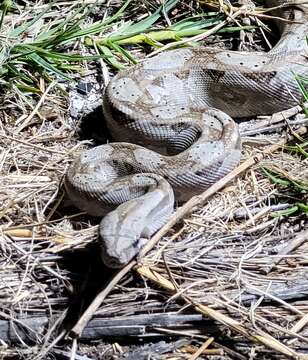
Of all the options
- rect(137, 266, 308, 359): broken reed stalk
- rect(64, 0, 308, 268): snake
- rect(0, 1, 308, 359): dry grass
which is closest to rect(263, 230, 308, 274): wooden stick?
rect(0, 1, 308, 359): dry grass

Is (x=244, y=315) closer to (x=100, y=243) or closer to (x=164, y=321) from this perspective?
(x=164, y=321)

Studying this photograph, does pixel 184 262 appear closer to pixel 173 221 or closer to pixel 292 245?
pixel 173 221

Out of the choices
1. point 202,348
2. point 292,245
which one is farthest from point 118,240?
point 292,245

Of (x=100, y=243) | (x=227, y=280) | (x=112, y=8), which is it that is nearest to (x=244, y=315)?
(x=227, y=280)

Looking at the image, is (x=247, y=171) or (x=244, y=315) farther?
(x=247, y=171)

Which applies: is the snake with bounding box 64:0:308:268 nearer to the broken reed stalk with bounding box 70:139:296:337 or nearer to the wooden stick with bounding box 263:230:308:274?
the broken reed stalk with bounding box 70:139:296:337

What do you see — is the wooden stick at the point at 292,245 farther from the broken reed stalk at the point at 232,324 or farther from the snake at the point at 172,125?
the snake at the point at 172,125
